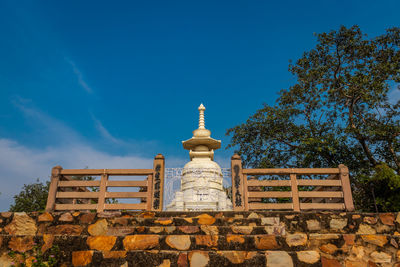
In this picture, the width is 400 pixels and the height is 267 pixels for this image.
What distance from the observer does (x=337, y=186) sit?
849 centimetres

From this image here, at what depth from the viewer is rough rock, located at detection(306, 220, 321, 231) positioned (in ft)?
18.1

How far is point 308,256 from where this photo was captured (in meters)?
4.33

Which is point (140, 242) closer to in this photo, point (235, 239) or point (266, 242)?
point (235, 239)

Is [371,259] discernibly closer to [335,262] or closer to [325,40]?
[335,262]

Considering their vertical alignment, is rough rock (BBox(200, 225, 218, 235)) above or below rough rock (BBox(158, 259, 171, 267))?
above

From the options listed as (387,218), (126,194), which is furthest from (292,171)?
(126,194)

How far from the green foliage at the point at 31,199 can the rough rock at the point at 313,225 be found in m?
19.0

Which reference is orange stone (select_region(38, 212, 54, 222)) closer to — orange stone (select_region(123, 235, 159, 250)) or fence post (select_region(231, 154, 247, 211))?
orange stone (select_region(123, 235, 159, 250))

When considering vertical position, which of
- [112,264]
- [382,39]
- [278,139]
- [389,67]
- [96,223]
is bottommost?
[112,264]

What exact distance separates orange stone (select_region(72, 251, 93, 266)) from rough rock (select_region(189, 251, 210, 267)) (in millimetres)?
1473

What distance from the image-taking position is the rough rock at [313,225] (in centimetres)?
553

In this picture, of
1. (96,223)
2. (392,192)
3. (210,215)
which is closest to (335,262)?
(210,215)

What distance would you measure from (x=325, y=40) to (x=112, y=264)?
14.7 meters

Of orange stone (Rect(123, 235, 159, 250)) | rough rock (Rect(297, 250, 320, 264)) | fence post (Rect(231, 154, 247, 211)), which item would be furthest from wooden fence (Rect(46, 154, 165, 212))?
rough rock (Rect(297, 250, 320, 264))
